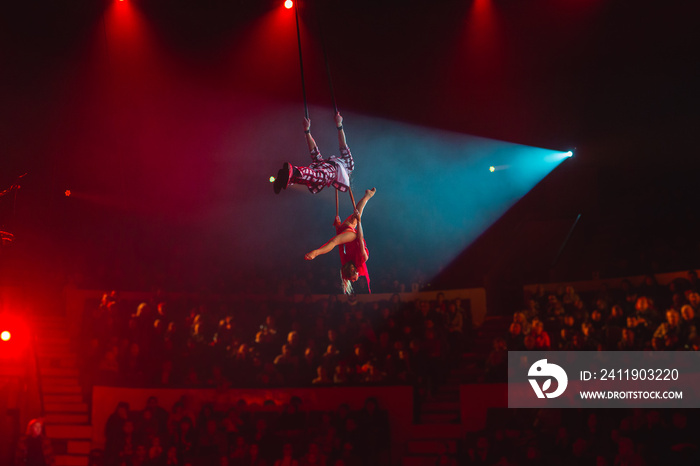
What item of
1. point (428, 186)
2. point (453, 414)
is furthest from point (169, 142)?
point (453, 414)

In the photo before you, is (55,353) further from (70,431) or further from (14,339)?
(70,431)

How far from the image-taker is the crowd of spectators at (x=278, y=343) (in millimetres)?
9602

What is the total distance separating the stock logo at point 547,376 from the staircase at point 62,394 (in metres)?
6.44

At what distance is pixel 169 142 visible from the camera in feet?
43.3

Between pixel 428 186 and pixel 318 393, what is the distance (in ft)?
21.7

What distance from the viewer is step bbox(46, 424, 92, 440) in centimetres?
998

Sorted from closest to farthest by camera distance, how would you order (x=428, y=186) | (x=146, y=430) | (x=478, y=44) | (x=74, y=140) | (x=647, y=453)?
(x=647, y=453), (x=146, y=430), (x=478, y=44), (x=74, y=140), (x=428, y=186)

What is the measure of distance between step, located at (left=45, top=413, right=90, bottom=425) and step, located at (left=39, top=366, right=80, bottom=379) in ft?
2.71

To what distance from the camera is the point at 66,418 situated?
33.8 ft

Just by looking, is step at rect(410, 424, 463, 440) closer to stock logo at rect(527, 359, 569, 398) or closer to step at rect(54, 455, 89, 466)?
stock logo at rect(527, 359, 569, 398)

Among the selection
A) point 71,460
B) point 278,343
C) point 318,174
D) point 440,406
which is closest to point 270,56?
point 278,343

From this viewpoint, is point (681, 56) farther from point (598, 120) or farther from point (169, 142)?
point (169, 142)

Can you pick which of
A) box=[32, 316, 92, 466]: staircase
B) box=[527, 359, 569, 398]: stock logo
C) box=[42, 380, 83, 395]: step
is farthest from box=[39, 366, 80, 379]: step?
box=[527, 359, 569, 398]: stock logo

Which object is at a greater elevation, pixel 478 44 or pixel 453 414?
pixel 478 44
